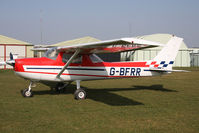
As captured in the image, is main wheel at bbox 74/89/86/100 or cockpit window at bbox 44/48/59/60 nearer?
main wheel at bbox 74/89/86/100

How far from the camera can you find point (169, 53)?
1097 centimetres

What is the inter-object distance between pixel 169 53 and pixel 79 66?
14.4ft

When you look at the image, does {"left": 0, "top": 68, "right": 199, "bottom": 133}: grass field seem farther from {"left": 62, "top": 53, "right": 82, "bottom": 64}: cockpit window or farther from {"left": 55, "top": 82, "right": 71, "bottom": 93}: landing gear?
{"left": 55, "top": 82, "right": 71, "bottom": 93}: landing gear

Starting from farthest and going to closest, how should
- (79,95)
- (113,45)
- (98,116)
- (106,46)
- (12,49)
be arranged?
1. (12,49)
2. (79,95)
3. (106,46)
4. (113,45)
5. (98,116)

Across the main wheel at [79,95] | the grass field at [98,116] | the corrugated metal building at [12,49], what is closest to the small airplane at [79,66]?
the main wheel at [79,95]

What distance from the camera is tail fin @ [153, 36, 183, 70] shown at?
428 inches

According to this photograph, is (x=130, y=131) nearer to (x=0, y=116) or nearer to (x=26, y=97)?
(x=0, y=116)

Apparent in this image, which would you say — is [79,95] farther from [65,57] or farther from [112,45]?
[112,45]

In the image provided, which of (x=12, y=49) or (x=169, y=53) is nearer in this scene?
(x=169, y=53)

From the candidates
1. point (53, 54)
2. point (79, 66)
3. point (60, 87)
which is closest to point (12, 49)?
point (60, 87)

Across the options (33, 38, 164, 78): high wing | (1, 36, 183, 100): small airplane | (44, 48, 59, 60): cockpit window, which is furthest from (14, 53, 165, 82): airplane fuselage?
(33, 38, 164, 78): high wing

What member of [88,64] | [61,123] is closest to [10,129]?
[61,123]

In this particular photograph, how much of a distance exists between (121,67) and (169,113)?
3892 millimetres

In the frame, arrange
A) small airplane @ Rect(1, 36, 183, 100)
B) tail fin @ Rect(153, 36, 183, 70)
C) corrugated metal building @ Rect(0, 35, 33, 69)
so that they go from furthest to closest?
corrugated metal building @ Rect(0, 35, 33, 69) < tail fin @ Rect(153, 36, 183, 70) < small airplane @ Rect(1, 36, 183, 100)
